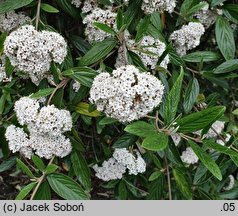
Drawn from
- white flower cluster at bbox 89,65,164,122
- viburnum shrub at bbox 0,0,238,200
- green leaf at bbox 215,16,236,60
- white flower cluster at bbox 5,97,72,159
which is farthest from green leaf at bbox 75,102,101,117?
green leaf at bbox 215,16,236,60

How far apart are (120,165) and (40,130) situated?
834 millimetres

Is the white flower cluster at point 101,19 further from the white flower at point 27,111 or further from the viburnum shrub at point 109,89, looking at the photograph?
the white flower at point 27,111

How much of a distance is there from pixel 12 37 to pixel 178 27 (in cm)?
103

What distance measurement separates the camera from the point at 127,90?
1.71m

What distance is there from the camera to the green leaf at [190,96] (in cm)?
238

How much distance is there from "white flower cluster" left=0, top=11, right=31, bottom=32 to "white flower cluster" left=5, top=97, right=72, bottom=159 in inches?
16.6

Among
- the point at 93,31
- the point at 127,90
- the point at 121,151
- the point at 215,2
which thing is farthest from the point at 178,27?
the point at 127,90

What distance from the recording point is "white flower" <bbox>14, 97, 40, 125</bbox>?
1.96m

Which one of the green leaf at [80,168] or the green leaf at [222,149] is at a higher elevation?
the green leaf at [222,149]

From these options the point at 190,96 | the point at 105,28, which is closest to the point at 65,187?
the point at 105,28

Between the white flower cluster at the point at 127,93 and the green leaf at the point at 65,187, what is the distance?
434 mm

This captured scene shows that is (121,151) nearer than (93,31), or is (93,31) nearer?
(93,31)

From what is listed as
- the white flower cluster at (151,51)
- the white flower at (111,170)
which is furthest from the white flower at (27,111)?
the white flower at (111,170)
